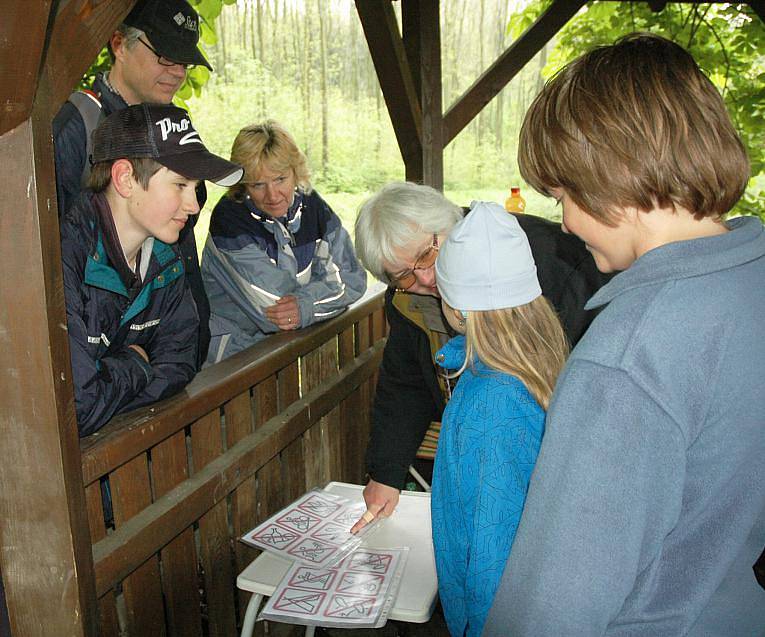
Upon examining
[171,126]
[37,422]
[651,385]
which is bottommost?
[37,422]

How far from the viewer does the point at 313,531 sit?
6.60 feet

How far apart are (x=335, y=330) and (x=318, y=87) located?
5.94 m

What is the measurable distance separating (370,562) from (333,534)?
0.57 ft

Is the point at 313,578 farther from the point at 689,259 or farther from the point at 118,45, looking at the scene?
the point at 118,45

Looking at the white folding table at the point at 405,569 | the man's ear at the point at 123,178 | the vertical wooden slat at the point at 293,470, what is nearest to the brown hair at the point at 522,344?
the white folding table at the point at 405,569

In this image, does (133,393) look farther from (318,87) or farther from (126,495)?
(318,87)

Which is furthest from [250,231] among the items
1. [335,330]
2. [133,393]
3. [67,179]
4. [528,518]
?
[528,518]

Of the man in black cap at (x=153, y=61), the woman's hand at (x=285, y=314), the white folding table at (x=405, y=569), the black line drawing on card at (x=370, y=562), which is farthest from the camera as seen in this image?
the woman's hand at (x=285, y=314)

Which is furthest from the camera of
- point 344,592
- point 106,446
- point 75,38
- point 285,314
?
point 285,314

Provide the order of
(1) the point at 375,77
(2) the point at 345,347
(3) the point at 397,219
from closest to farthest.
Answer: (3) the point at 397,219 → (2) the point at 345,347 → (1) the point at 375,77

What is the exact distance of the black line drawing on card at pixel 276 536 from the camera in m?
1.93

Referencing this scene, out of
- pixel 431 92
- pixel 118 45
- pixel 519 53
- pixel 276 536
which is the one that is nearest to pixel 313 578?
pixel 276 536

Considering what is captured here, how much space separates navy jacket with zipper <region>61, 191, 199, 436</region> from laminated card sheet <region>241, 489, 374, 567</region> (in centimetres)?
47

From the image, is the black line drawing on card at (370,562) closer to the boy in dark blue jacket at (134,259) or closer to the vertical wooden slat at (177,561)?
the vertical wooden slat at (177,561)
